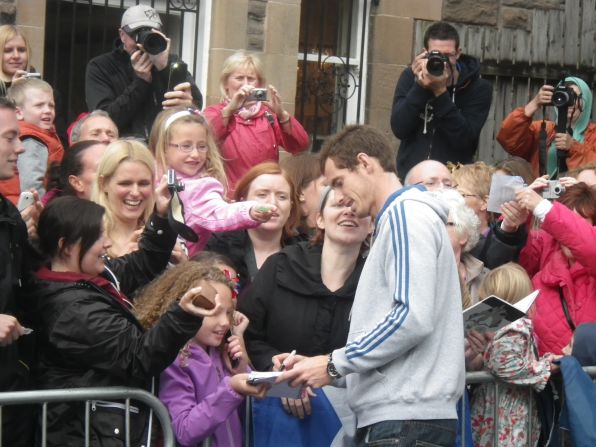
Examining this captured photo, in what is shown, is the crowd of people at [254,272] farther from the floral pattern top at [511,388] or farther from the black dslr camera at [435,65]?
the black dslr camera at [435,65]

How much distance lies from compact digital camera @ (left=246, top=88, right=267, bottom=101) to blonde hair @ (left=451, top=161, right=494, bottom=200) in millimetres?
1216

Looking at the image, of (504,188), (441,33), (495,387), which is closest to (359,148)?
(495,387)

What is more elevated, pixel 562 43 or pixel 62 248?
pixel 562 43

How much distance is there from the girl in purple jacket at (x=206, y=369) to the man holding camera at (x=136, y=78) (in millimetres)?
2141

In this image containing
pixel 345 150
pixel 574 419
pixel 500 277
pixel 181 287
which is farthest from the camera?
pixel 500 277

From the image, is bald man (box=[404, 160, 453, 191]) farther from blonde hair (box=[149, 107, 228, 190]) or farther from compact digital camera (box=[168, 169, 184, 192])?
compact digital camera (box=[168, 169, 184, 192])

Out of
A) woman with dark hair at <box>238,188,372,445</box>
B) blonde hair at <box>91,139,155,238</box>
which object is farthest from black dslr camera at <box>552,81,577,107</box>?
blonde hair at <box>91,139,155,238</box>

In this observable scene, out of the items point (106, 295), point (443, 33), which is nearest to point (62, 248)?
point (106, 295)

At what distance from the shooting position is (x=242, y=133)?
7875mm

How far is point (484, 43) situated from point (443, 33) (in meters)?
2.55

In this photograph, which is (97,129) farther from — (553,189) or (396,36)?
(396,36)

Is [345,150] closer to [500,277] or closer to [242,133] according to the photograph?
[500,277]

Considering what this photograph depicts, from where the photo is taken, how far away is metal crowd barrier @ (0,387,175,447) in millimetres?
4980

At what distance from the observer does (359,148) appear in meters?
5.20
